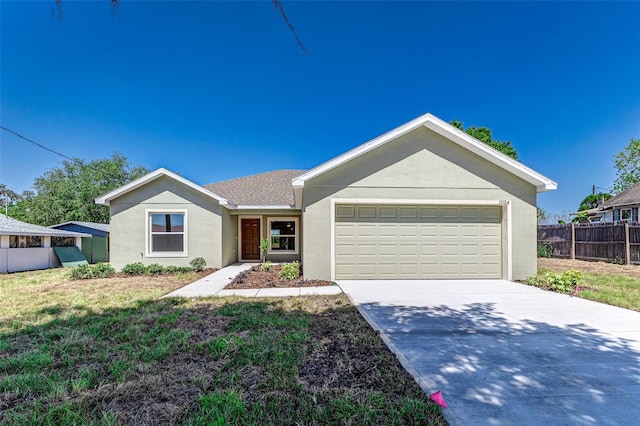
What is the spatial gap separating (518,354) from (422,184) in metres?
5.98

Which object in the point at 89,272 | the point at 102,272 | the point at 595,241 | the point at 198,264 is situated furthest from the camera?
the point at 595,241

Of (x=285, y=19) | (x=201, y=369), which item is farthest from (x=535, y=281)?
(x=285, y=19)

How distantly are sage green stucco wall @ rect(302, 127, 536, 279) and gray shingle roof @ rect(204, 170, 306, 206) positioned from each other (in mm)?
Result: 4243

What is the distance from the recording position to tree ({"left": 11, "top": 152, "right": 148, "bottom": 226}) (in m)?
25.4

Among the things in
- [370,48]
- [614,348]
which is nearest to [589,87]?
[370,48]

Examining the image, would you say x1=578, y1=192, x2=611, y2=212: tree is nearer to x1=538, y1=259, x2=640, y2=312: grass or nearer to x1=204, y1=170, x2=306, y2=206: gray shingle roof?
x1=538, y1=259, x2=640, y2=312: grass

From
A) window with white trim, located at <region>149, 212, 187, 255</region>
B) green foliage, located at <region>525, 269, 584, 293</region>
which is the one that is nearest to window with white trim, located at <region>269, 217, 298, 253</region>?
window with white trim, located at <region>149, 212, 187, 255</region>

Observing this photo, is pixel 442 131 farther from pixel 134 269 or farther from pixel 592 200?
pixel 592 200

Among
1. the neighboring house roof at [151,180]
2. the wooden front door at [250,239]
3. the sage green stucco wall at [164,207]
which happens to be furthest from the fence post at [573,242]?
the sage green stucco wall at [164,207]

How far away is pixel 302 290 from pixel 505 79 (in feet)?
43.4

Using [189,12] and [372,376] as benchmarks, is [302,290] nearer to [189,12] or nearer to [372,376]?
[372,376]

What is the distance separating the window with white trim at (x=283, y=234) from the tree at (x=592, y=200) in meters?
38.8

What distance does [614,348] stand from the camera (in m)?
3.80

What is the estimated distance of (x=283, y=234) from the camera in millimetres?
14219
